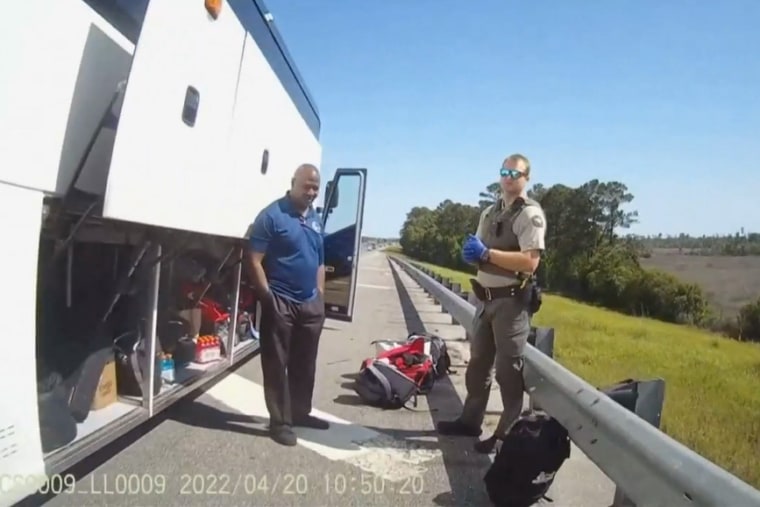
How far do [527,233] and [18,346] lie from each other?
309 cm

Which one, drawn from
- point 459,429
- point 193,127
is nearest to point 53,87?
point 193,127

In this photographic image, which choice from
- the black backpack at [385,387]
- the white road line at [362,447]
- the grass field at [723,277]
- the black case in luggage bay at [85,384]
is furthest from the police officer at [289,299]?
the grass field at [723,277]

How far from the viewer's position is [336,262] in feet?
26.9

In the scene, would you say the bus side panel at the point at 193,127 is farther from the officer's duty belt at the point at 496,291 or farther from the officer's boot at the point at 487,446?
the officer's boot at the point at 487,446

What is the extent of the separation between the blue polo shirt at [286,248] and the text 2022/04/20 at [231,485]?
4.84 feet

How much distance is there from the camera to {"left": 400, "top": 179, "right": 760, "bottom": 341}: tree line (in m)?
40.6

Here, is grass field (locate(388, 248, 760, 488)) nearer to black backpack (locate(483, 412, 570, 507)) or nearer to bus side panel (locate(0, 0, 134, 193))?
black backpack (locate(483, 412, 570, 507))

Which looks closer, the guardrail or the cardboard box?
the guardrail

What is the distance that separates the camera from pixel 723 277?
46.7 metres

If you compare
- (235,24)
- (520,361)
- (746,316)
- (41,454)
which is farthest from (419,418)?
(746,316)

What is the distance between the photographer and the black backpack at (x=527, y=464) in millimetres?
3439

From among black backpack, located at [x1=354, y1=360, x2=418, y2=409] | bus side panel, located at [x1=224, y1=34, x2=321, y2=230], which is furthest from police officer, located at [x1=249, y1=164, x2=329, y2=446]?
black backpack, located at [x1=354, y1=360, x2=418, y2=409]

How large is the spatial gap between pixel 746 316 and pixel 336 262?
34178mm

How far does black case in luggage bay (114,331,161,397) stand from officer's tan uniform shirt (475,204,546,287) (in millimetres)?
2531
